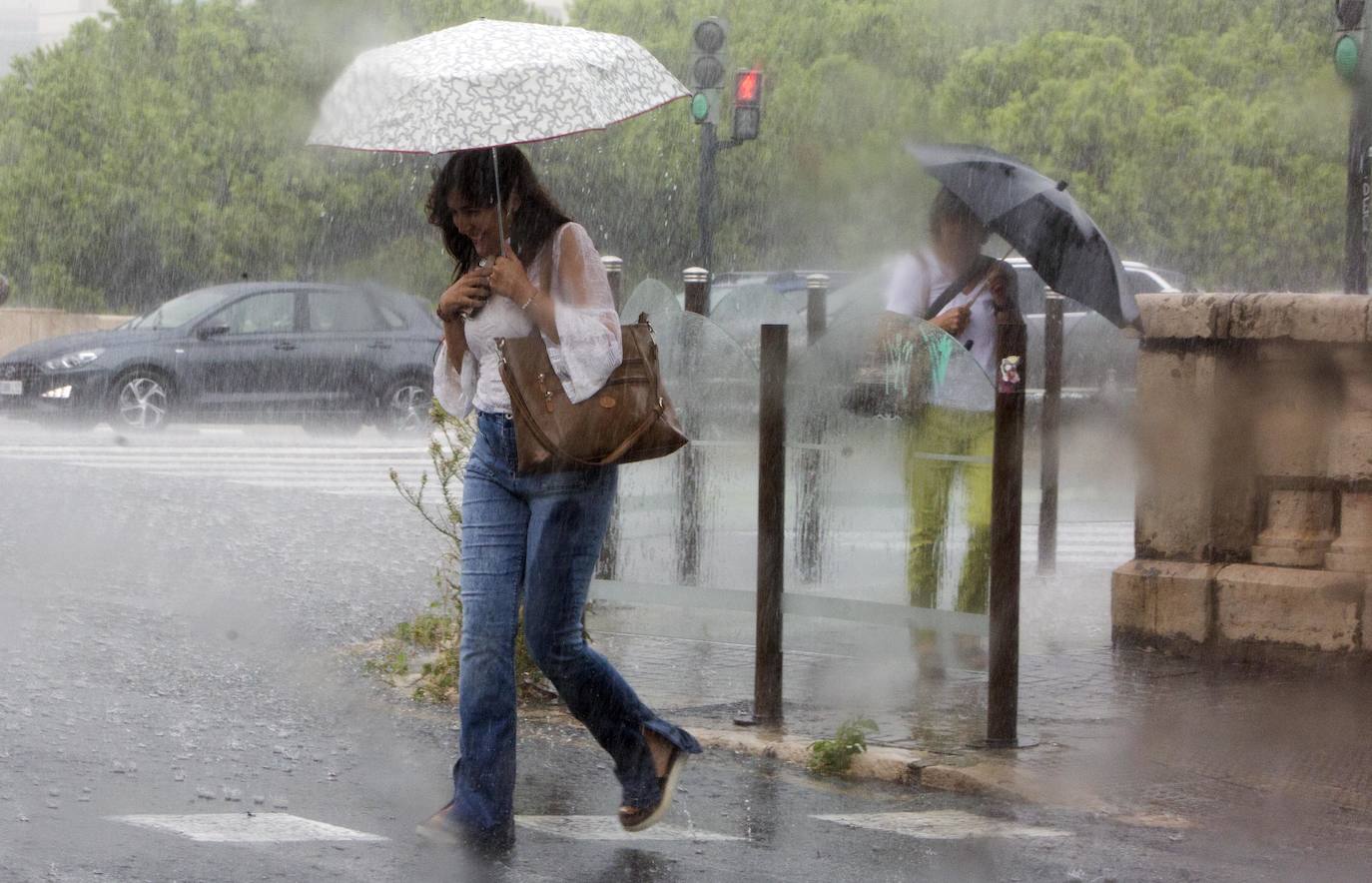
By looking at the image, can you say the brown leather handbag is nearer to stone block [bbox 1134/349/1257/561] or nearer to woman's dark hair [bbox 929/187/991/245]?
woman's dark hair [bbox 929/187/991/245]

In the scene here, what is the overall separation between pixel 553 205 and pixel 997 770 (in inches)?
84.2

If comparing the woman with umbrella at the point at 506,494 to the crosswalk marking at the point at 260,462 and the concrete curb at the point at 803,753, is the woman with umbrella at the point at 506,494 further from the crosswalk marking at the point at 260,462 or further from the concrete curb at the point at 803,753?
the crosswalk marking at the point at 260,462

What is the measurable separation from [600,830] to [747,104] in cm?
1591

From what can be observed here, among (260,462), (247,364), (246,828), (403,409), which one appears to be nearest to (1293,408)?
(246,828)

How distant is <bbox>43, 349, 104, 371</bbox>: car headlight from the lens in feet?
64.6

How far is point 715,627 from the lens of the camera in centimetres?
896

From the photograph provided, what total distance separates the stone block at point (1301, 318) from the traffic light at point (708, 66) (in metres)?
11.8

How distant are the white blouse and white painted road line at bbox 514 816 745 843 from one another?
109 centimetres

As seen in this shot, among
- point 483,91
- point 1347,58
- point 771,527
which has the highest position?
point 1347,58

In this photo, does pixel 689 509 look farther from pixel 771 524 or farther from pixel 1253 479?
pixel 1253 479

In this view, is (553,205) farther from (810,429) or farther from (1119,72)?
(1119,72)

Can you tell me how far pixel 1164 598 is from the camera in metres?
8.34

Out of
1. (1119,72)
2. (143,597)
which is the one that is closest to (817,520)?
(143,597)

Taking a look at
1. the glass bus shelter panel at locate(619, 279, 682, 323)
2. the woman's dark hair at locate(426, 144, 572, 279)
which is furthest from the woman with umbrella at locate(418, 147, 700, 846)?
the glass bus shelter panel at locate(619, 279, 682, 323)
